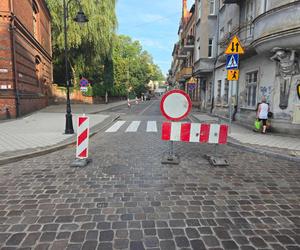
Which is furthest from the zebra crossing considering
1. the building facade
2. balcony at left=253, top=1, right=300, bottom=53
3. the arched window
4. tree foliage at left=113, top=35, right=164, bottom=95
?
tree foliage at left=113, top=35, right=164, bottom=95

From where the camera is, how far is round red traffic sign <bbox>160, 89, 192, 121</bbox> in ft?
18.9

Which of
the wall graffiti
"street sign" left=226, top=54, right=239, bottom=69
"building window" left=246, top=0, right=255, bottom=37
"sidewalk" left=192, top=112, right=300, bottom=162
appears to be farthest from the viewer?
"building window" left=246, top=0, right=255, bottom=37

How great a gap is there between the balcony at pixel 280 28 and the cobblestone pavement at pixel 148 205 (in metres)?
4.87

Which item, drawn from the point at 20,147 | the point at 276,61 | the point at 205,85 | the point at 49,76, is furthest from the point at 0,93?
the point at 205,85

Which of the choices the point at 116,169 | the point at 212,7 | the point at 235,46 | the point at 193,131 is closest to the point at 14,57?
the point at 116,169

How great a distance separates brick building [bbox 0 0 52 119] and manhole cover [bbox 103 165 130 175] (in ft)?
37.4

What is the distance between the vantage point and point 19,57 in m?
15.1

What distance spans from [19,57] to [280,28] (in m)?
14.8

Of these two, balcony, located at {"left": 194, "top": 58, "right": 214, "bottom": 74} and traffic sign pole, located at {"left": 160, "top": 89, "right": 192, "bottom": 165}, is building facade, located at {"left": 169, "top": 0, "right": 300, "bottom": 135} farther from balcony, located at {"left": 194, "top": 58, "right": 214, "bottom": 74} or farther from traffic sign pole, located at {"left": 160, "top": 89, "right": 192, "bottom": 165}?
traffic sign pole, located at {"left": 160, "top": 89, "right": 192, "bottom": 165}

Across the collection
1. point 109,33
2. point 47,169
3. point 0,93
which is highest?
point 109,33

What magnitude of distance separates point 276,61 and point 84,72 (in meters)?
25.2

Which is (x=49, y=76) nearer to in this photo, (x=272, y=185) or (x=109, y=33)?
(x=109, y=33)

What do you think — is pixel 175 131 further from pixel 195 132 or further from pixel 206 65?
pixel 206 65

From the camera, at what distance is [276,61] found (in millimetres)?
9484
